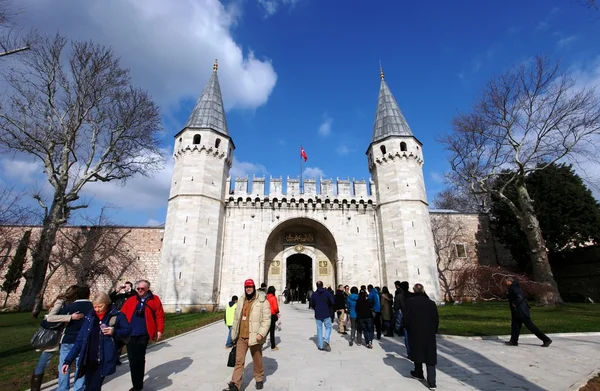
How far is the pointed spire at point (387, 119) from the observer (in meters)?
22.5

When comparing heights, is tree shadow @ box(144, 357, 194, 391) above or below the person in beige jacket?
below

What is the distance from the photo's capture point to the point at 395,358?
6.15 m

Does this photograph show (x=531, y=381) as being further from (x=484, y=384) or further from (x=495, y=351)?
(x=495, y=351)

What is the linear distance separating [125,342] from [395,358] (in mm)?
5066

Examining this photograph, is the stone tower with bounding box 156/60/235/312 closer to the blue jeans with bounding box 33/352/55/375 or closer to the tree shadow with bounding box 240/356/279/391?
the tree shadow with bounding box 240/356/279/391

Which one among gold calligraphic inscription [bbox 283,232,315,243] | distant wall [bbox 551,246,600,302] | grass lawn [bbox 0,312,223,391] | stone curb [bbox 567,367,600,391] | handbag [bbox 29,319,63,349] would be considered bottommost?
grass lawn [bbox 0,312,223,391]

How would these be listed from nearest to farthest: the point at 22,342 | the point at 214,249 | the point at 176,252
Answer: the point at 22,342, the point at 176,252, the point at 214,249

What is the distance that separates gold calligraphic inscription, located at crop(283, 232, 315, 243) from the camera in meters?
23.1

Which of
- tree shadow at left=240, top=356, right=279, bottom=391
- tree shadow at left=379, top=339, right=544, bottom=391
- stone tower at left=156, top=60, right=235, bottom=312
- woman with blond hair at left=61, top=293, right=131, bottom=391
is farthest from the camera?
stone tower at left=156, top=60, right=235, bottom=312

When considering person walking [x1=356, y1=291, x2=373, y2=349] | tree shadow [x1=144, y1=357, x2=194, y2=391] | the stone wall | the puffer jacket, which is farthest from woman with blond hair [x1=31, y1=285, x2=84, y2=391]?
the stone wall

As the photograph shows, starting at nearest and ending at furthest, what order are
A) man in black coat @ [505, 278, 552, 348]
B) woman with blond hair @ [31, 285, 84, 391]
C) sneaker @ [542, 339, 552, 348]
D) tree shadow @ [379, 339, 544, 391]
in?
woman with blond hair @ [31, 285, 84, 391]
tree shadow @ [379, 339, 544, 391]
sneaker @ [542, 339, 552, 348]
man in black coat @ [505, 278, 552, 348]

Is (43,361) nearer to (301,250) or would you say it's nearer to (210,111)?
(301,250)

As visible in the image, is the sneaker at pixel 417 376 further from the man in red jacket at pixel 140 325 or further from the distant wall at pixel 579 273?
the distant wall at pixel 579 273

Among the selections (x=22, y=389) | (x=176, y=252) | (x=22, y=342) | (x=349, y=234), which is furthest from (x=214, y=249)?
(x=22, y=389)
